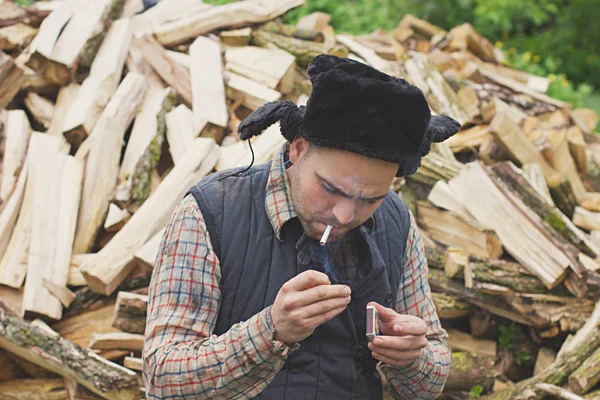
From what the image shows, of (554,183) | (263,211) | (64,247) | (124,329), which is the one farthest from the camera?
(554,183)

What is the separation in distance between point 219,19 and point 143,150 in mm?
1913

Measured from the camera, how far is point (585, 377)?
142 inches

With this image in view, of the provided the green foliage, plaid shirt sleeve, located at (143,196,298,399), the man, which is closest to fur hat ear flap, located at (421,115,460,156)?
the man

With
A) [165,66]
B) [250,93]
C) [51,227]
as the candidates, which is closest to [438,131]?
[51,227]

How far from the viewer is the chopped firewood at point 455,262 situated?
4102 mm

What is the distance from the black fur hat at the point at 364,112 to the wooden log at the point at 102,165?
8.30 ft

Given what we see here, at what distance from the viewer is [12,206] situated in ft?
14.4

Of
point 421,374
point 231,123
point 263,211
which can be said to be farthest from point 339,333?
point 231,123

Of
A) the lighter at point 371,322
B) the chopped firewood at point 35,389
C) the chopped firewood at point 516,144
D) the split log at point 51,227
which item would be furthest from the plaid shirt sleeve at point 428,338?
the chopped firewood at point 516,144

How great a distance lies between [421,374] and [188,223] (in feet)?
3.29

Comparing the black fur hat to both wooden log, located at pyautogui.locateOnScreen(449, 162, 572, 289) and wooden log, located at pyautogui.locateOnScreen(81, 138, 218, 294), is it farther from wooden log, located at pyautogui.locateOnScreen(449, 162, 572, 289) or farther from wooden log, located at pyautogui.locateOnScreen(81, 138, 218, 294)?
wooden log, located at pyautogui.locateOnScreen(449, 162, 572, 289)

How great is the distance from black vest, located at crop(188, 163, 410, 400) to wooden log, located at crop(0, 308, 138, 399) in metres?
1.38

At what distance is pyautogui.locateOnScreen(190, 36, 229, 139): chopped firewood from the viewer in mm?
5004

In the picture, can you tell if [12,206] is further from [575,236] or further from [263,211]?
[575,236]
